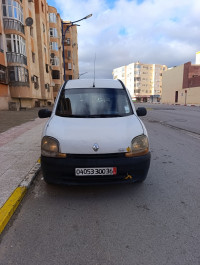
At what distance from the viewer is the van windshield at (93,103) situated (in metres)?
3.65

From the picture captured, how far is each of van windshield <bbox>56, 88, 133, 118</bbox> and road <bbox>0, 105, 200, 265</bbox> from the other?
1.41 m

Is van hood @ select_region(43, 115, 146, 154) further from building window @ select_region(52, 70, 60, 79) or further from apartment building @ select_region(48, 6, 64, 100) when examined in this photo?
building window @ select_region(52, 70, 60, 79)

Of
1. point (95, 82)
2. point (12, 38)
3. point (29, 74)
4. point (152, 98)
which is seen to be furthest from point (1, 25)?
point (152, 98)

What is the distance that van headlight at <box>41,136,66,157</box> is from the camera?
2865 mm

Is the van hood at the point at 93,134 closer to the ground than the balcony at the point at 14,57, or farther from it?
closer to the ground

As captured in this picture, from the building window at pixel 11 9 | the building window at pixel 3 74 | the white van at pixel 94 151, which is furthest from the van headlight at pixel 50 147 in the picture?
the building window at pixel 11 9

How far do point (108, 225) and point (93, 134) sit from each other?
1.29 metres

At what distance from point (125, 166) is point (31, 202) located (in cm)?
163

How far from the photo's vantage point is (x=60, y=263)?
6.26 ft

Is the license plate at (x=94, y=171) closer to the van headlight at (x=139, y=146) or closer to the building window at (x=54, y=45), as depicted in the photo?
the van headlight at (x=139, y=146)

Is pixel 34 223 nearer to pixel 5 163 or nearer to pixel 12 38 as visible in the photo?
pixel 5 163

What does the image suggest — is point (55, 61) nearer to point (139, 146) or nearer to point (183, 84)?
point (183, 84)

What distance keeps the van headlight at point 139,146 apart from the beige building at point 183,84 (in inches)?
1943

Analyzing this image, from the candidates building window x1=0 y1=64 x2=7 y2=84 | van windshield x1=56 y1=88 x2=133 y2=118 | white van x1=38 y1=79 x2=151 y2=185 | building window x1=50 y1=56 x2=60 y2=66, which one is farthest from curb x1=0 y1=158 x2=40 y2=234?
building window x1=50 y1=56 x2=60 y2=66
